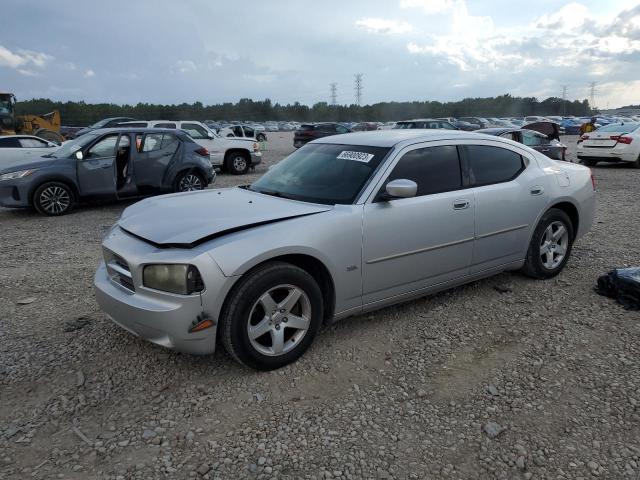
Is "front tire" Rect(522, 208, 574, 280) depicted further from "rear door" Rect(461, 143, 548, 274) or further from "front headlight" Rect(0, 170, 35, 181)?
"front headlight" Rect(0, 170, 35, 181)

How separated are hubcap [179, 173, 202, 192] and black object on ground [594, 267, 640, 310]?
7.51 m

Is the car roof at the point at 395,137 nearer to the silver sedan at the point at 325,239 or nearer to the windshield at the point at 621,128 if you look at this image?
the silver sedan at the point at 325,239

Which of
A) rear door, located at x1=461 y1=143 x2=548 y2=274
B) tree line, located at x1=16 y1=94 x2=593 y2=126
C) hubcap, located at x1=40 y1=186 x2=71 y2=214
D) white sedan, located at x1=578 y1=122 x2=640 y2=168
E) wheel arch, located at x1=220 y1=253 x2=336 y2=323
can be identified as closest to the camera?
wheel arch, located at x1=220 y1=253 x2=336 y2=323

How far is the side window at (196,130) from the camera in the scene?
14.9 metres

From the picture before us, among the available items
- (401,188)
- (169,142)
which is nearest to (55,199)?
(169,142)

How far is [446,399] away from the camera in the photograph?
3.02 m

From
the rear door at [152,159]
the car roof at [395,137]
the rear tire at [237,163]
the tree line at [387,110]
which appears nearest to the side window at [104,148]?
the rear door at [152,159]

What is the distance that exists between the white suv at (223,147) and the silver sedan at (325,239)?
35.6 ft

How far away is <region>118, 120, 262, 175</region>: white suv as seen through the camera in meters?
14.9

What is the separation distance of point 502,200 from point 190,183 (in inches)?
282

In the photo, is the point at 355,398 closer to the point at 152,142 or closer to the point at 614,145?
the point at 152,142

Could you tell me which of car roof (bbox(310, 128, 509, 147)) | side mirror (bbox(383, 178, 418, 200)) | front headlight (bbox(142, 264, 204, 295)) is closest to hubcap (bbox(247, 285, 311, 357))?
front headlight (bbox(142, 264, 204, 295))

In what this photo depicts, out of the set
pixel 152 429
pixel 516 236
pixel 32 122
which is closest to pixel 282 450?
pixel 152 429

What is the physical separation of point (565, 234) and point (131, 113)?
7560 cm
